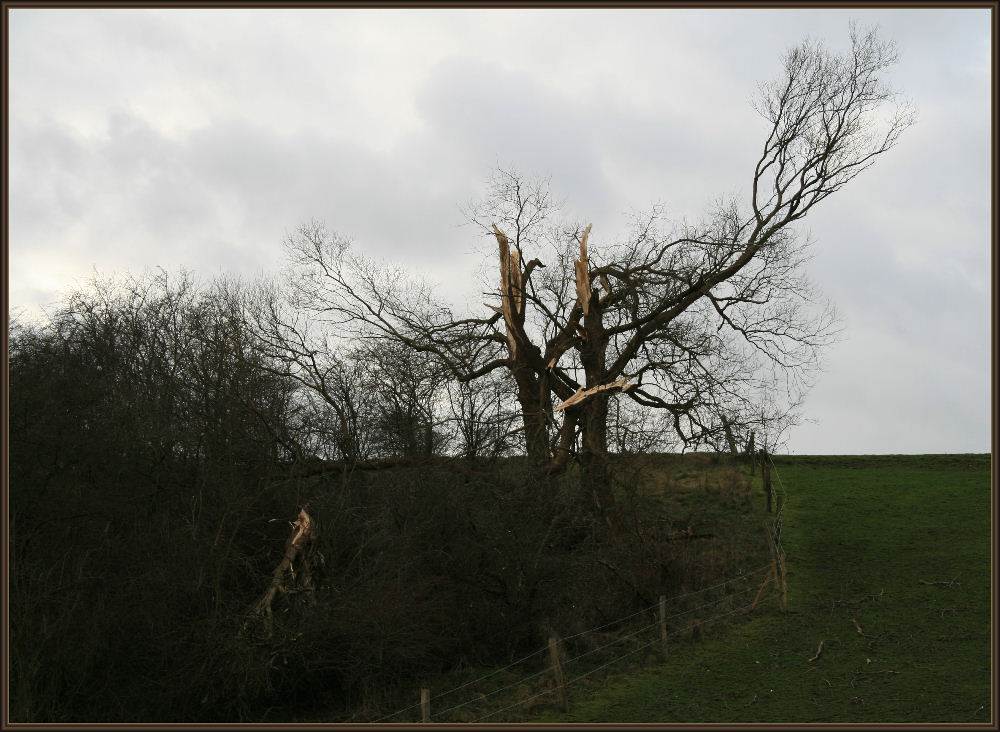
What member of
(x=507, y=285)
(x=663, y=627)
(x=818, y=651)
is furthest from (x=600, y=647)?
(x=507, y=285)

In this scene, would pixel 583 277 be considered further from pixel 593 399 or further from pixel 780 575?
pixel 780 575

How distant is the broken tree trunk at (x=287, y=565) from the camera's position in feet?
43.4

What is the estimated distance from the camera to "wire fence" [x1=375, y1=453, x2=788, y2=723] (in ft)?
43.3

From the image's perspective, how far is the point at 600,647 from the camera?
15789mm

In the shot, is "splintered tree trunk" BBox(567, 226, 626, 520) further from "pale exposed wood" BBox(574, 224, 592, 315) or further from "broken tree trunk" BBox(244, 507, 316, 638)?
"broken tree trunk" BBox(244, 507, 316, 638)

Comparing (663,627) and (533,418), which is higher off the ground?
(533,418)

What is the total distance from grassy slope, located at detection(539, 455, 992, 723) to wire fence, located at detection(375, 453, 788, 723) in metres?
0.58

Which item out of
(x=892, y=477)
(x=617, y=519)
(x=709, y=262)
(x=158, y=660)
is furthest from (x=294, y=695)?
(x=892, y=477)

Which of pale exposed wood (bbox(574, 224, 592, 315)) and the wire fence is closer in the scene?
the wire fence

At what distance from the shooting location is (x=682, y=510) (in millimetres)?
23719

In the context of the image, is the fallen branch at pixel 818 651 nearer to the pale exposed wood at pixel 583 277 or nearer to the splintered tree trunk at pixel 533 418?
the splintered tree trunk at pixel 533 418

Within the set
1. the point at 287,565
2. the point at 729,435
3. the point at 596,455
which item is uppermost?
the point at 729,435

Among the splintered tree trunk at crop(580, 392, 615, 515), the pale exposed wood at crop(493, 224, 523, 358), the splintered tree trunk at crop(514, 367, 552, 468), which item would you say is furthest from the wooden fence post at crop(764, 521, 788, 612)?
the pale exposed wood at crop(493, 224, 523, 358)

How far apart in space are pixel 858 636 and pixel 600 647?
183 inches
